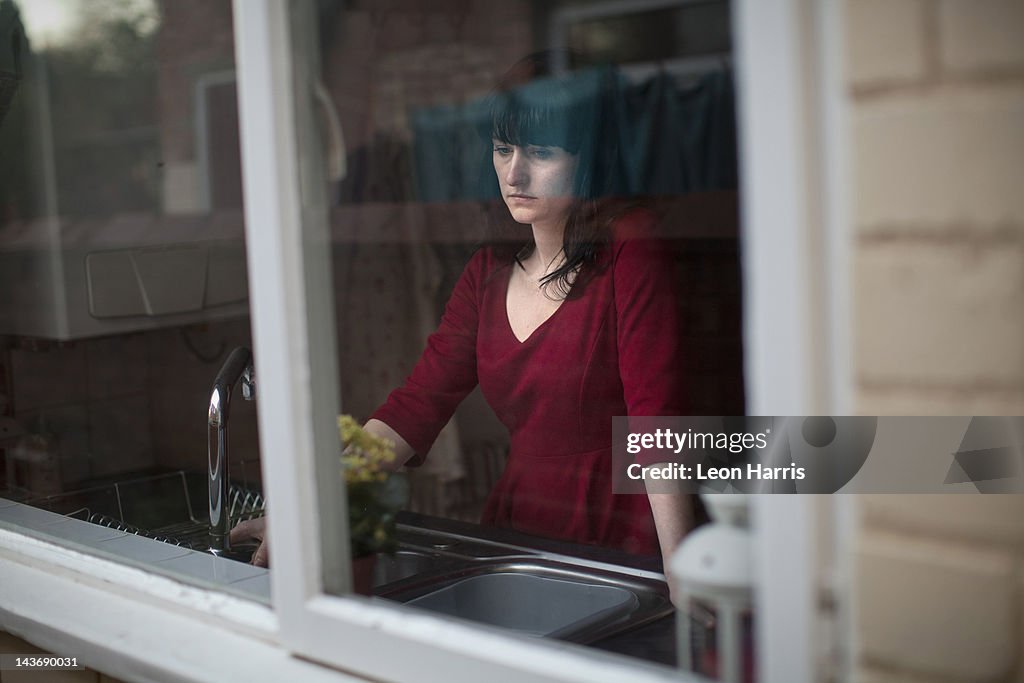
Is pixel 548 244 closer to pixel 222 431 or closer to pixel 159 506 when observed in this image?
pixel 222 431

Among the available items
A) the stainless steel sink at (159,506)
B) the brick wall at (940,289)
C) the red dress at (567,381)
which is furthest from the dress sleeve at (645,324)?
the brick wall at (940,289)

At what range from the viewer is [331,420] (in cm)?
115

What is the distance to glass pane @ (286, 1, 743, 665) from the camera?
1413 mm

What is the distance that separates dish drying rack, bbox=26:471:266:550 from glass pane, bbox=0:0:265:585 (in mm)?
11

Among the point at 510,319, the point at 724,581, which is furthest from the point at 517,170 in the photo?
the point at 724,581

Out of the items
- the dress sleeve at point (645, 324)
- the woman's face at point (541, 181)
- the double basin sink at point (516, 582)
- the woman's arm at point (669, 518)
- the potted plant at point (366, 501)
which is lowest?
the double basin sink at point (516, 582)

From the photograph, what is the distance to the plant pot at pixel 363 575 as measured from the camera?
3.82ft

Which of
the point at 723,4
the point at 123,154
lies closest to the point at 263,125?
the point at 723,4

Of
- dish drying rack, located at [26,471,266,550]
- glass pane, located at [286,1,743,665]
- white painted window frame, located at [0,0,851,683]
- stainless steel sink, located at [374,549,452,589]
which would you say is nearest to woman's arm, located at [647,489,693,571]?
glass pane, located at [286,1,743,665]

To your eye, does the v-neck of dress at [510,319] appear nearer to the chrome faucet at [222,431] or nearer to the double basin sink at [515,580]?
the double basin sink at [515,580]

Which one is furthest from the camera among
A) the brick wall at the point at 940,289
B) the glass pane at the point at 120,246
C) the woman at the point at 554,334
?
the glass pane at the point at 120,246

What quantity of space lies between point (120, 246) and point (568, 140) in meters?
1.48

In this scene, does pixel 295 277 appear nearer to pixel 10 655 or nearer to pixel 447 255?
pixel 10 655

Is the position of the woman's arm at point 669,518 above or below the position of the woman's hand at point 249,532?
above
